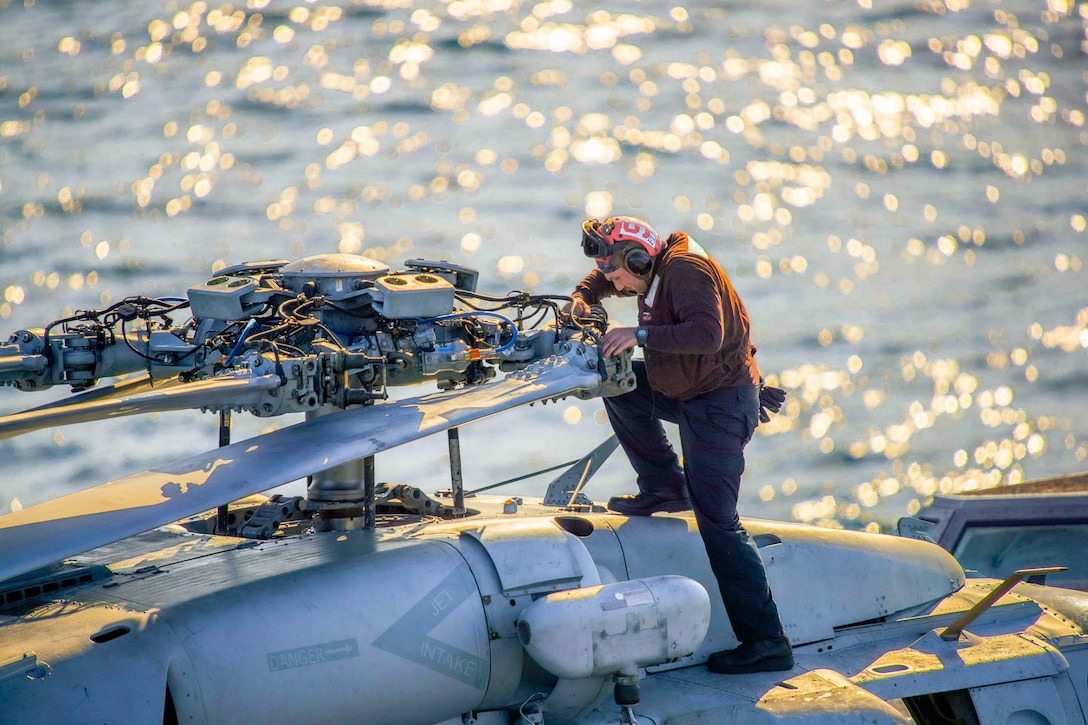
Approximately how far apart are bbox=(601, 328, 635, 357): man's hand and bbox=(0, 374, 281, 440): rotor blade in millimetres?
1927

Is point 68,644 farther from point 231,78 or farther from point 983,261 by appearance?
point 983,261

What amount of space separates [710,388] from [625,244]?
1011mm

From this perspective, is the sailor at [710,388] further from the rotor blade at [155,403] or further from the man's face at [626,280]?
the rotor blade at [155,403]

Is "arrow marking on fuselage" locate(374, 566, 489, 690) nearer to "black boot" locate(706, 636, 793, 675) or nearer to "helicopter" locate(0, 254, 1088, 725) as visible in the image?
"helicopter" locate(0, 254, 1088, 725)

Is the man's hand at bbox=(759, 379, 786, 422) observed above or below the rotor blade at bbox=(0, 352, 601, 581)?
below

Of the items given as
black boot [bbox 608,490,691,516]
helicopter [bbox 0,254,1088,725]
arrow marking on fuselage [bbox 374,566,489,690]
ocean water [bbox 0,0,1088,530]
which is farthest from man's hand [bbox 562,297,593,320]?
ocean water [bbox 0,0,1088,530]

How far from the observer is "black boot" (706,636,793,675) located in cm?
791

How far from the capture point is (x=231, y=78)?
949 inches

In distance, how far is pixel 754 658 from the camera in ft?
25.9

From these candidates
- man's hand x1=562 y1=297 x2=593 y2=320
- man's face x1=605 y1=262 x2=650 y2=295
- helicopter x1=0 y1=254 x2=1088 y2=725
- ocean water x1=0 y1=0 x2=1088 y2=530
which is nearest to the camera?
helicopter x1=0 y1=254 x2=1088 y2=725

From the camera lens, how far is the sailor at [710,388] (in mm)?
7742

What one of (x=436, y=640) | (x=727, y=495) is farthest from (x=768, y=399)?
(x=436, y=640)

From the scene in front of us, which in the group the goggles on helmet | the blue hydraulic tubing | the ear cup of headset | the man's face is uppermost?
the goggles on helmet

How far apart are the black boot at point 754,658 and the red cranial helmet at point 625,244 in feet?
7.62
